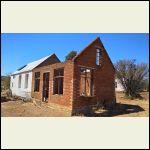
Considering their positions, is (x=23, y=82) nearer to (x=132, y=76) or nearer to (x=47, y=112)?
(x=47, y=112)

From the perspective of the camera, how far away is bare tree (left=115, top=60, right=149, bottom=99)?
105ft

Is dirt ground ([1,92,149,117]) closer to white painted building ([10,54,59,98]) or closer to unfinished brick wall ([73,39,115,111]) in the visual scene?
unfinished brick wall ([73,39,115,111])

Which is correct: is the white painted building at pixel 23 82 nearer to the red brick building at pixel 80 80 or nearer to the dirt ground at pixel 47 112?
the red brick building at pixel 80 80

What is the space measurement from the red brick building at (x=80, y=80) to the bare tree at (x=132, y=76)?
12607mm

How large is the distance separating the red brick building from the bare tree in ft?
41.4

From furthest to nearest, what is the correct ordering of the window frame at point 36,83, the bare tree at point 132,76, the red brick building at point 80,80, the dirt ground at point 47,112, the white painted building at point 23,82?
the bare tree at point 132,76
the white painted building at point 23,82
the window frame at point 36,83
the red brick building at point 80,80
the dirt ground at point 47,112

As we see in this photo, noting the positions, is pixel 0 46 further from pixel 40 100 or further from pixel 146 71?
pixel 146 71

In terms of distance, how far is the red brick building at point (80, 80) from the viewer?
16.2 meters

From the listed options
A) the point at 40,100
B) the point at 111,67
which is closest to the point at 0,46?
the point at 40,100

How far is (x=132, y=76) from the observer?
1287 inches

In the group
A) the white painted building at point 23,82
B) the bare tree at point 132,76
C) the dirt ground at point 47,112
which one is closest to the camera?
the dirt ground at point 47,112

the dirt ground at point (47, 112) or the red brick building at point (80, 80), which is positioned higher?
the red brick building at point (80, 80)

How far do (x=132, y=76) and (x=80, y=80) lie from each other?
17817 mm

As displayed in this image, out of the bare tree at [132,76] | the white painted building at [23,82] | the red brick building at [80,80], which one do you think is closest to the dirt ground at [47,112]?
the red brick building at [80,80]
